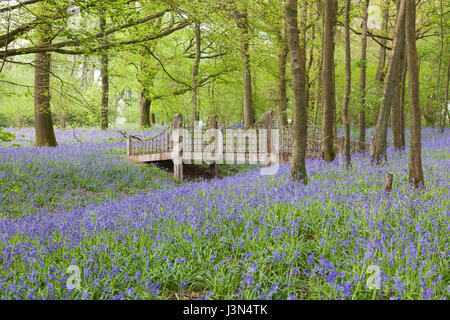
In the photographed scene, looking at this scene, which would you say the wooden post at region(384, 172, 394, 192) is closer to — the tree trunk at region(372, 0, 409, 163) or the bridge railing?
the tree trunk at region(372, 0, 409, 163)

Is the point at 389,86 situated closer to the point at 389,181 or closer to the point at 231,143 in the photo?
the point at 389,181

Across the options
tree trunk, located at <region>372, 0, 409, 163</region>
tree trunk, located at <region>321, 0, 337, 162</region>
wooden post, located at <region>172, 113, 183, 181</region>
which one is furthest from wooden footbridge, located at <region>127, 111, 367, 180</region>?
tree trunk, located at <region>372, 0, 409, 163</region>

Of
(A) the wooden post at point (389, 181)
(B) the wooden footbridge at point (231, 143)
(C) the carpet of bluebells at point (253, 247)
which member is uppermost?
(B) the wooden footbridge at point (231, 143)

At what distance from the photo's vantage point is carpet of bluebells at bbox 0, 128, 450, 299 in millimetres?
3170

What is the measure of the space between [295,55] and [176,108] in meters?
16.7

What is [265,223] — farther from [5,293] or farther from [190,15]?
[190,15]

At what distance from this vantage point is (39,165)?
12.1m

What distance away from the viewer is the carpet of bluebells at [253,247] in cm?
317

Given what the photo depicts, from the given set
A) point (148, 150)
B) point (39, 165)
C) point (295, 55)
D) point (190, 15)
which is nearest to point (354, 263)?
point (295, 55)

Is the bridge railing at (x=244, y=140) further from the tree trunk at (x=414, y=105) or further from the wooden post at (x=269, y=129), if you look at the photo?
the tree trunk at (x=414, y=105)

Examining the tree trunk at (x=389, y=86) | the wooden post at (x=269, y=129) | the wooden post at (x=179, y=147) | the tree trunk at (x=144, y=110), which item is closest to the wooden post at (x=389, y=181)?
the tree trunk at (x=389, y=86)

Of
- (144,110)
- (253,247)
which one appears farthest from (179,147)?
(144,110)

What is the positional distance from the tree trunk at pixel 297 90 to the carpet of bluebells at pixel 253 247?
48cm

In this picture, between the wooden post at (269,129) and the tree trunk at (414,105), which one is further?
the wooden post at (269,129)
